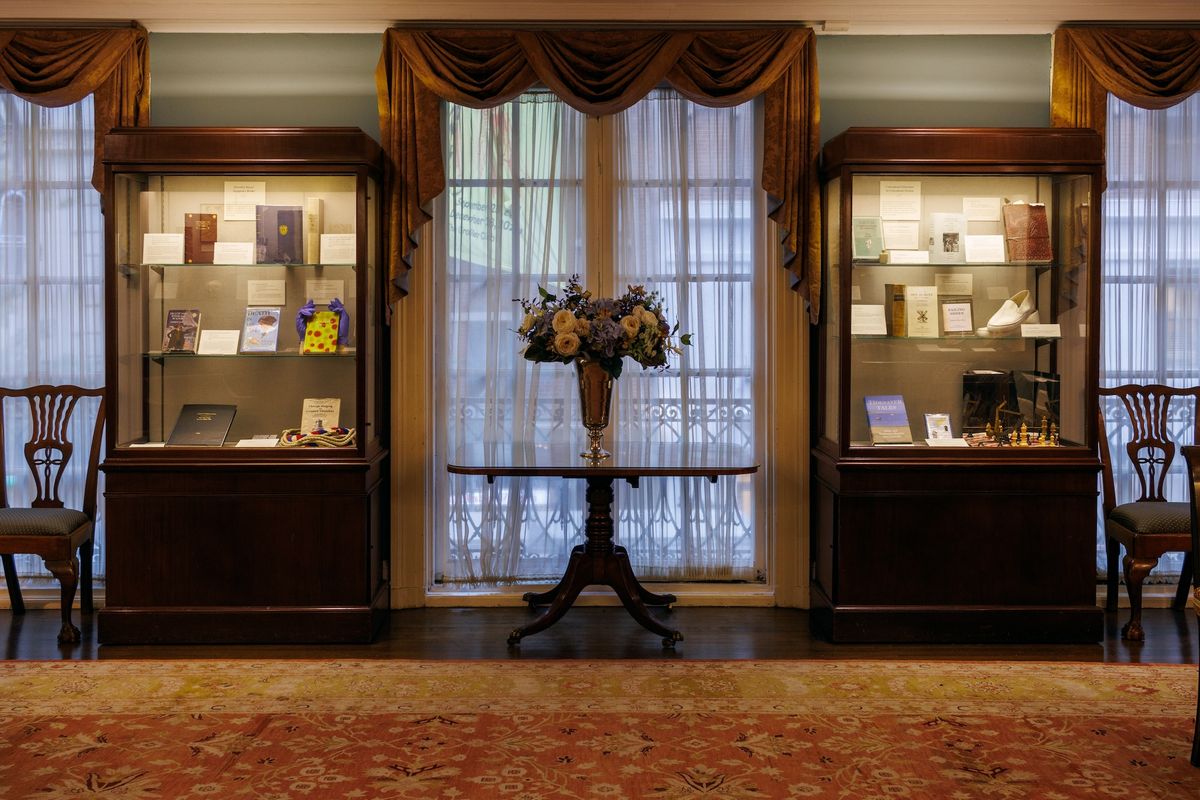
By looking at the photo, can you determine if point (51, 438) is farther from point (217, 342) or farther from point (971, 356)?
point (971, 356)

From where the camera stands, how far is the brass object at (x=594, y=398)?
14.5 feet

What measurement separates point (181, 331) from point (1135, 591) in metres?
4.49

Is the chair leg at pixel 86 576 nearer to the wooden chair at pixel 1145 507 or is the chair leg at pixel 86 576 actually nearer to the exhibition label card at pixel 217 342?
the exhibition label card at pixel 217 342

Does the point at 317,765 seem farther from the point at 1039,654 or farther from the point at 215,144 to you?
the point at 1039,654

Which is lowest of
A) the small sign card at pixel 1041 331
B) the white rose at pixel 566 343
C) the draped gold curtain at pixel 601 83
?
A: the white rose at pixel 566 343

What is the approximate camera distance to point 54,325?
16.5 feet

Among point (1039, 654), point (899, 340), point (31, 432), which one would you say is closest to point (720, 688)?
point (1039, 654)

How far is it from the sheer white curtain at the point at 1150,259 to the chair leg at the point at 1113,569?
21 cm

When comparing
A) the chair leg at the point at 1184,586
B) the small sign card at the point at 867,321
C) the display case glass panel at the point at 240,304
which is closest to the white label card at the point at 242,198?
the display case glass panel at the point at 240,304

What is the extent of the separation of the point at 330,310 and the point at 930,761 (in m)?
3.11

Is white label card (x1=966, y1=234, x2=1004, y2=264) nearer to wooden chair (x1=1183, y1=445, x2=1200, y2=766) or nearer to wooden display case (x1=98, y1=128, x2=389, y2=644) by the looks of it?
wooden chair (x1=1183, y1=445, x2=1200, y2=766)

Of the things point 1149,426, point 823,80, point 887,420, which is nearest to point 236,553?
point 887,420

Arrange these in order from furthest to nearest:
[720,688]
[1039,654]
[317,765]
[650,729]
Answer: [1039,654], [720,688], [650,729], [317,765]

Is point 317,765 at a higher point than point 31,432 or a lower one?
lower
